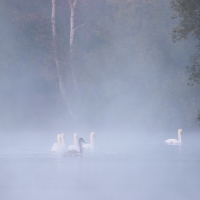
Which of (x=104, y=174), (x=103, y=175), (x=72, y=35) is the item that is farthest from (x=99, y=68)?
(x=103, y=175)

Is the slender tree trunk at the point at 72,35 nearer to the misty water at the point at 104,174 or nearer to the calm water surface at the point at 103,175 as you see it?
the misty water at the point at 104,174

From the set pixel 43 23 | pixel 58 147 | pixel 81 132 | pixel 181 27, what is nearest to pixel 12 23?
pixel 43 23

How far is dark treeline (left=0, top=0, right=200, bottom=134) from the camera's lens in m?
31.8

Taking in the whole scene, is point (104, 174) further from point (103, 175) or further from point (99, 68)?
point (99, 68)

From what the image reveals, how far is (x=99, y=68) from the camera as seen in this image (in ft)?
112

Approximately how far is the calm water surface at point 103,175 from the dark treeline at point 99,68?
1030 cm

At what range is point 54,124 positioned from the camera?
35.5 meters

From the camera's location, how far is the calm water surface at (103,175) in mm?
11695

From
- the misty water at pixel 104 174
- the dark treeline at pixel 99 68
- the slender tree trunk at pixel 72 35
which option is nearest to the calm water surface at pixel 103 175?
the misty water at pixel 104 174

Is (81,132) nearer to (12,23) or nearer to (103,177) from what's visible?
(12,23)

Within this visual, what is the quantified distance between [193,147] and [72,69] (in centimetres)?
1212

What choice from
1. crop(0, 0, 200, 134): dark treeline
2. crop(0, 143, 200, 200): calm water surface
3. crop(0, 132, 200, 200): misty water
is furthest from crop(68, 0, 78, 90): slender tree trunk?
crop(0, 143, 200, 200): calm water surface

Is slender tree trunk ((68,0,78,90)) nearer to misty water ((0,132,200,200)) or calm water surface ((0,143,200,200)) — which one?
misty water ((0,132,200,200))

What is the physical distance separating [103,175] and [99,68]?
64.5ft
